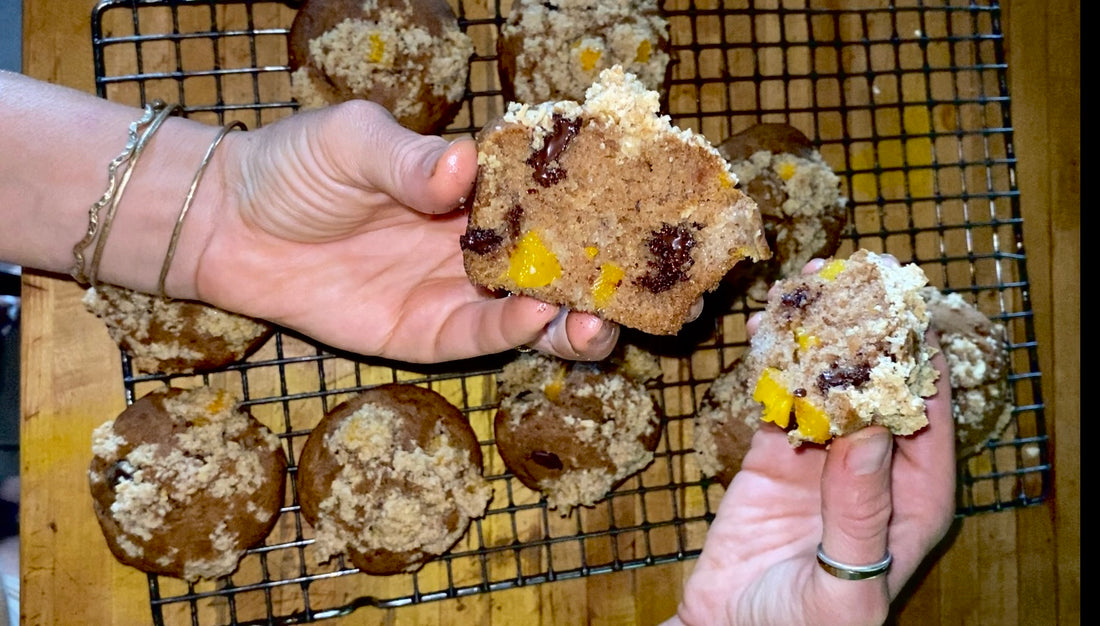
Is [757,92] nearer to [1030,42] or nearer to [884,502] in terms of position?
[1030,42]

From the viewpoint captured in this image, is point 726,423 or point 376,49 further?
point 726,423

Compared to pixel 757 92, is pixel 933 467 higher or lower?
lower

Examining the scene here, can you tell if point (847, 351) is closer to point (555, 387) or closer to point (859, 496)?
point (859, 496)

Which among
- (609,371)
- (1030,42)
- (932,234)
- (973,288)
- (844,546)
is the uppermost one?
(1030,42)

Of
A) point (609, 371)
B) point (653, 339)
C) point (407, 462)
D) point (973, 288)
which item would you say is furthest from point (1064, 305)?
point (407, 462)

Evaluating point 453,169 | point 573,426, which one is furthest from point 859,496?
point 453,169
